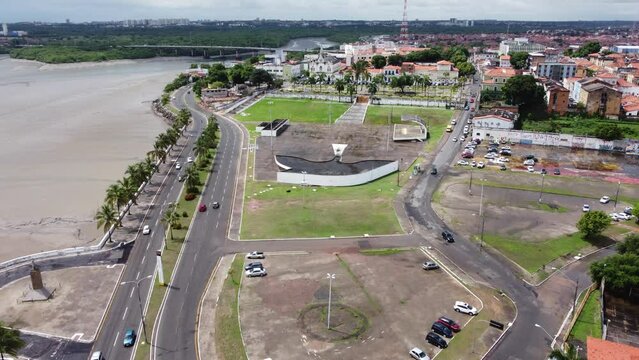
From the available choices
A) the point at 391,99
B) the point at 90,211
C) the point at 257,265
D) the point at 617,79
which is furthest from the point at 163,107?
the point at 617,79

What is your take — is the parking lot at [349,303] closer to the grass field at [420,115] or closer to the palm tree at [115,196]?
the palm tree at [115,196]

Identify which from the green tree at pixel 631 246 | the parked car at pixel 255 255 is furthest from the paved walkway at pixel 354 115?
the green tree at pixel 631 246

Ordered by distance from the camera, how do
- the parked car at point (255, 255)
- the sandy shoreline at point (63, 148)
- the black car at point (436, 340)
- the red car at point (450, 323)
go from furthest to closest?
1. the sandy shoreline at point (63, 148)
2. the parked car at point (255, 255)
3. the red car at point (450, 323)
4. the black car at point (436, 340)

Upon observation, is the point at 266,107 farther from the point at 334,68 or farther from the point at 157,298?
the point at 157,298

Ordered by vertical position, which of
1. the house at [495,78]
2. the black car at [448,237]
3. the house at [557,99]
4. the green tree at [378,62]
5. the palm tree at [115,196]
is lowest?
the black car at [448,237]

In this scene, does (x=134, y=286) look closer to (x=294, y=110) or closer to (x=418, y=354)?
(x=418, y=354)

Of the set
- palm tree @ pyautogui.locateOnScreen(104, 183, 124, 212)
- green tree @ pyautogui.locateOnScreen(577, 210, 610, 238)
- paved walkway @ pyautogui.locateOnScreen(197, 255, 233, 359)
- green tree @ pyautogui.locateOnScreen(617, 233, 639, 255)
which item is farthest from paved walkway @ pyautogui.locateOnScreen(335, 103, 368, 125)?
green tree @ pyautogui.locateOnScreen(617, 233, 639, 255)
